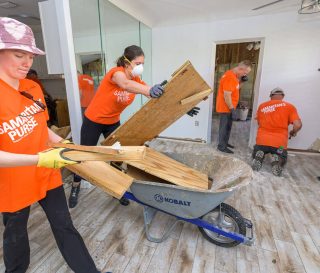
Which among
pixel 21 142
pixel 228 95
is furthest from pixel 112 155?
pixel 228 95

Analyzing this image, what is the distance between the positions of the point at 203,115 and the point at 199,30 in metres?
1.57

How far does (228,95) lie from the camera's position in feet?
11.1

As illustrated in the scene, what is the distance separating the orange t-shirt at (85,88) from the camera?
241 cm

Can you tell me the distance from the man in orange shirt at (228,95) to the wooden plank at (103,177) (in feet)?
8.92

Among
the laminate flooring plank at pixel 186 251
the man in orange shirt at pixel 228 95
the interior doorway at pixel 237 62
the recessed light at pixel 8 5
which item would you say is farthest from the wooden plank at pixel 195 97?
the interior doorway at pixel 237 62

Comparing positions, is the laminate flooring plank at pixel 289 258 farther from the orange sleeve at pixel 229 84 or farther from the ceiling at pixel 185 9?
the ceiling at pixel 185 9

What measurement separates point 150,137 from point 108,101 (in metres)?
0.49

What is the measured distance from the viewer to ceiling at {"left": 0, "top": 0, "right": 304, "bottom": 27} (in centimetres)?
293

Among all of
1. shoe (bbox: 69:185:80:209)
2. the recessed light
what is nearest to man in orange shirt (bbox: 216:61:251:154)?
shoe (bbox: 69:185:80:209)

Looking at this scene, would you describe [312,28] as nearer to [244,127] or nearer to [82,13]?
[244,127]

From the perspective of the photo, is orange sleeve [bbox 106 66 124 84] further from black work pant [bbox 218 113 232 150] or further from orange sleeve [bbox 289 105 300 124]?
black work pant [bbox 218 113 232 150]

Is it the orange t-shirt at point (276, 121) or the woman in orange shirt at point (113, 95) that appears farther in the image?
the orange t-shirt at point (276, 121)

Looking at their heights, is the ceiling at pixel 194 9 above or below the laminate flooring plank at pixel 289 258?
above

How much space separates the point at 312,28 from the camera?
318 centimetres
